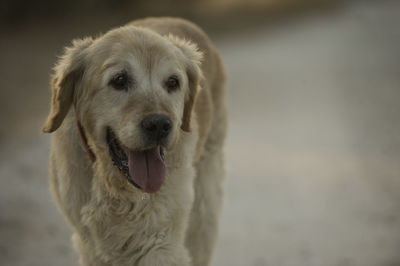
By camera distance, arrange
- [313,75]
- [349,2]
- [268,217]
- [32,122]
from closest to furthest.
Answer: [268,217] < [32,122] < [313,75] < [349,2]

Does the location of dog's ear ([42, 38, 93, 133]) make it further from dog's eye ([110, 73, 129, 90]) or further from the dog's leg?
the dog's leg

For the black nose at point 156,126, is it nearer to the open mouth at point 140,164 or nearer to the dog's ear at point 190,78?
the open mouth at point 140,164

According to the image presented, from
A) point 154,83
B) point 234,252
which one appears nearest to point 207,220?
point 234,252

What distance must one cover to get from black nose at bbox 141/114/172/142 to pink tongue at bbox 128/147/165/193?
0.22 m

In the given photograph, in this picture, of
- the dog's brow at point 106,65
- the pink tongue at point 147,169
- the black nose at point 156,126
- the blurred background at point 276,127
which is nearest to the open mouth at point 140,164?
the pink tongue at point 147,169

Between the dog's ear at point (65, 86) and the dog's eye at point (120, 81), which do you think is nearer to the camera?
the dog's eye at point (120, 81)

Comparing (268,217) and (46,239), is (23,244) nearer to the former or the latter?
(46,239)

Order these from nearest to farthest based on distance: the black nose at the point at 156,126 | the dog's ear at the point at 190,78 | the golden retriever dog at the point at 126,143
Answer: the black nose at the point at 156,126
the golden retriever dog at the point at 126,143
the dog's ear at the point at 190,78

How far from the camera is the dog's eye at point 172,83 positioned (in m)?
3.41

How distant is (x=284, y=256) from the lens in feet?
18.1

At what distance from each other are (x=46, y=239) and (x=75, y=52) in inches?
107

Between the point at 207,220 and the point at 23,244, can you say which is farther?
the point at 23,244

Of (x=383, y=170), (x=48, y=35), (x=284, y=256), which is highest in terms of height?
(x=48, y=35)

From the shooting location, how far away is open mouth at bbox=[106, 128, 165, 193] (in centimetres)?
330
